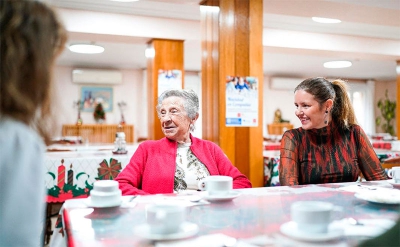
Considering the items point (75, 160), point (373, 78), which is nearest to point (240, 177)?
point (75, 160)

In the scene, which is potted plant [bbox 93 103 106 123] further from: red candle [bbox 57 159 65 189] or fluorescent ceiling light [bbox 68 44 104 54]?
red candle [bbox 57 159 65 189]

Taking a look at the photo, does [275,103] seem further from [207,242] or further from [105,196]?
[207,242]

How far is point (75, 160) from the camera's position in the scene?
11.6ft

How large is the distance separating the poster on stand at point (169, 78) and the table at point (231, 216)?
13.4ft

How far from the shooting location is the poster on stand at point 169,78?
5578 millimetres

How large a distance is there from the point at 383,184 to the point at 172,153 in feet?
3.74

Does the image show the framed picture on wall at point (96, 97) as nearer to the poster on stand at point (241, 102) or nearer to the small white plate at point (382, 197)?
the poster on stand at point (241, 102)

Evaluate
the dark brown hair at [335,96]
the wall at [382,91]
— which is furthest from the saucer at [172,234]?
the wall at [382,91]

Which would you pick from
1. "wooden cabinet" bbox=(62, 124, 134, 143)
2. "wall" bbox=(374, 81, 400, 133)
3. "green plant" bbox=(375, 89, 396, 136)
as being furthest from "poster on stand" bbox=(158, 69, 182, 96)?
"wall" bbox=(374, 81, 400, 133)

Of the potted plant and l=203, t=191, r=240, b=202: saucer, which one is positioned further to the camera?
the potted plant

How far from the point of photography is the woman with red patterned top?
2268mm

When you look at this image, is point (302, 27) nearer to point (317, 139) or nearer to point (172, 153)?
point (317, 139)

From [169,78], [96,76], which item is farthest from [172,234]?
[96,76]

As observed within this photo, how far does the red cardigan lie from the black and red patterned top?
0.34 metres
